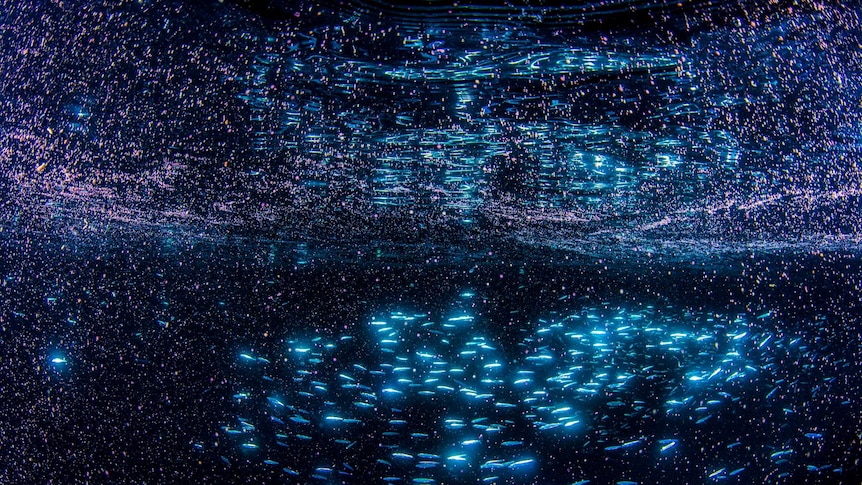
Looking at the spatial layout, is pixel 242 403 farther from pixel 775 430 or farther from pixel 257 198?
pixel 775 430

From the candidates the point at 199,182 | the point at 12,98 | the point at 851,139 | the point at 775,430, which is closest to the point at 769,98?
the point at 851,139

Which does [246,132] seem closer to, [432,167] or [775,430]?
[432,167]

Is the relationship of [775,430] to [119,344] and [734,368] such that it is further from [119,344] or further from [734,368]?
[119,344]

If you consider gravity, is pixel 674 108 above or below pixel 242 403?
above

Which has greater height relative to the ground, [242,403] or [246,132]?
[246,132]

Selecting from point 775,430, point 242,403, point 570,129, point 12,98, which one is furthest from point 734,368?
point 12,98
